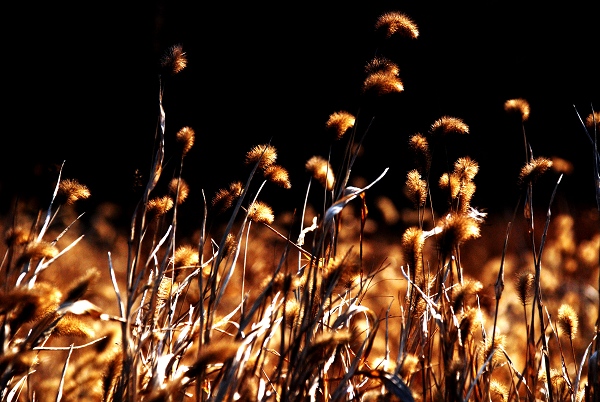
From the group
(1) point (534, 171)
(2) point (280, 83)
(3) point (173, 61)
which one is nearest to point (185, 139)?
(3) point (173, 61)

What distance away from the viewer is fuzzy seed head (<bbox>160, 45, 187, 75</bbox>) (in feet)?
3.85

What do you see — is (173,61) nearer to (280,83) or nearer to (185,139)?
(185,139)

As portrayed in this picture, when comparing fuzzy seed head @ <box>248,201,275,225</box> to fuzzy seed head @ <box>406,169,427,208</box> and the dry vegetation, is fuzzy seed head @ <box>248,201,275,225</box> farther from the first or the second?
fuzzy seed head @ <box>406,169,427,208</box>

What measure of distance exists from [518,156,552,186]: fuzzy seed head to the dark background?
157 inches

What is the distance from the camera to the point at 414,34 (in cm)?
128

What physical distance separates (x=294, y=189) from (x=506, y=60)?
2.42 metres

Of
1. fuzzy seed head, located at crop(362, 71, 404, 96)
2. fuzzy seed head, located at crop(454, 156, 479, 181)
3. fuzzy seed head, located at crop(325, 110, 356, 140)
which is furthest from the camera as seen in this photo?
fuzzy seed head, located at crop(454, 156, 479, 181)

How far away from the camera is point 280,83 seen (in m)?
6.92

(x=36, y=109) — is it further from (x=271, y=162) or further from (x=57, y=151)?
(x=271, y=162)

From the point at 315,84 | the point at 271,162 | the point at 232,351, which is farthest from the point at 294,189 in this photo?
the point at 232,351

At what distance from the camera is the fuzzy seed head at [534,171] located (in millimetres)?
1216

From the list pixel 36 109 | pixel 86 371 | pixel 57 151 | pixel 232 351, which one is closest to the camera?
pixel 232 351

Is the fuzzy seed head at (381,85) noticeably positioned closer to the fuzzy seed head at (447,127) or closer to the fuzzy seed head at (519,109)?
the fuzzy seed head at (447,127)

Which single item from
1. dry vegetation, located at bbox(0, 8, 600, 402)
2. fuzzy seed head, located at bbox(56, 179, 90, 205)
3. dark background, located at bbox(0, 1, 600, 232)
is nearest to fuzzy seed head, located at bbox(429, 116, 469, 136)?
dry vegetation, located at bbox(0, 8, 600, 402)
